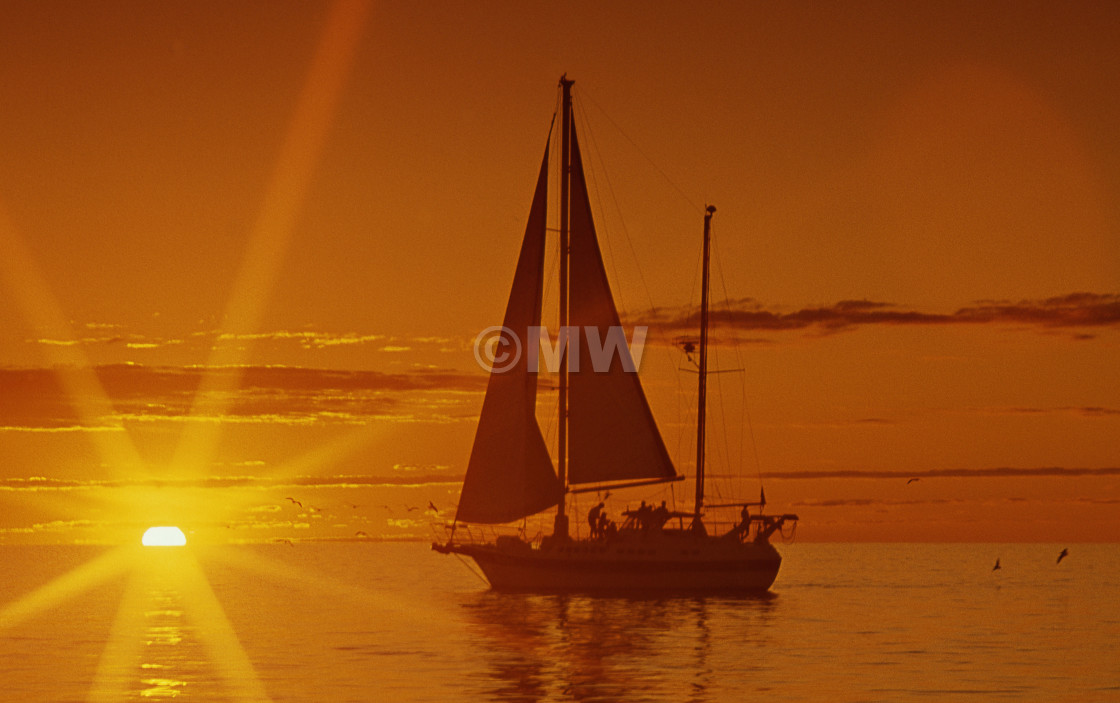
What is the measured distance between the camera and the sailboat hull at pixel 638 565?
7288 cm

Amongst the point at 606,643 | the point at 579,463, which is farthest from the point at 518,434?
the point at 606,643

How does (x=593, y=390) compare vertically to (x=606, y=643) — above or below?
above

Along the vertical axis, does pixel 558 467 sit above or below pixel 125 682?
above

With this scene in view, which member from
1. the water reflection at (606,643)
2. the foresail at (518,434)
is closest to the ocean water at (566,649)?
the water reflection at (606,643)

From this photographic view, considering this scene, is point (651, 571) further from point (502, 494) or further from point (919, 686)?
point (919, 686)

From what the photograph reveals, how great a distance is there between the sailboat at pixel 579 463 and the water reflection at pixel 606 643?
2.33 m

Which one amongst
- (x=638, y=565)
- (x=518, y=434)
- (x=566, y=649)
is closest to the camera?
(x=566, y=649)

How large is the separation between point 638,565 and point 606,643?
44.0 ft

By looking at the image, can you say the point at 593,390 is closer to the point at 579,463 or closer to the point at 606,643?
the point at 579,463

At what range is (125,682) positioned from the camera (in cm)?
4953

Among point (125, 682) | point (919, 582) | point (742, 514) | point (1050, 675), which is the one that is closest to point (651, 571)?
point (742, 514)

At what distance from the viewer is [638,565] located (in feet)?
240

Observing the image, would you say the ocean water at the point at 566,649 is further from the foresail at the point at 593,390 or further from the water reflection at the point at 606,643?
the foresail at the point at 593,390

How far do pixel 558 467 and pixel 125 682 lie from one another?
93.7 ft
